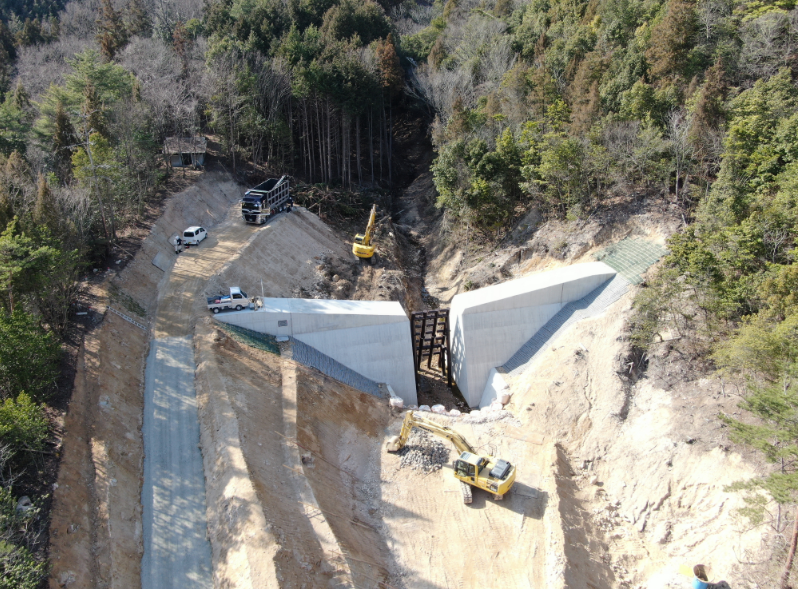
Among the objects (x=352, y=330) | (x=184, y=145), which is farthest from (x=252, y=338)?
(x=184, y=145)

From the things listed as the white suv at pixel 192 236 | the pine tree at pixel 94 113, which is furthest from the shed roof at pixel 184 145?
the white suv at pixel 192 236

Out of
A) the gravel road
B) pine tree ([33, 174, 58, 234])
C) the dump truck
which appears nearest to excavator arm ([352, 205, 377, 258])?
the dump truck

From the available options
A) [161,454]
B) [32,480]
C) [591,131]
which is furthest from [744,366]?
[32,480]

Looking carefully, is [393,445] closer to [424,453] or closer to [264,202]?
[424,453]

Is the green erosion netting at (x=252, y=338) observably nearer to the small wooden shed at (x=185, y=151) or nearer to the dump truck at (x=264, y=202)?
the dump truck at (x=264, y=202)

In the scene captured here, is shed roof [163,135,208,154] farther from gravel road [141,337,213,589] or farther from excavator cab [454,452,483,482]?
excavator cab [454,452,483,482]

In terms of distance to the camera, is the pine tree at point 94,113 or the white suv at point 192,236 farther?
the pine tree at point 94,113

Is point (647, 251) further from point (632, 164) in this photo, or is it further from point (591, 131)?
point (591, 131)
